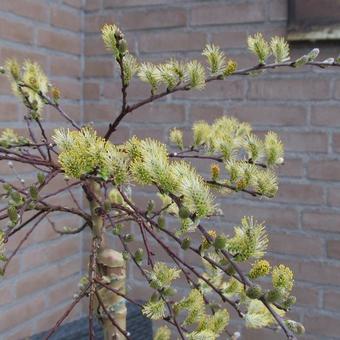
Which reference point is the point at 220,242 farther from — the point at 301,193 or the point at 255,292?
the point at 301,193

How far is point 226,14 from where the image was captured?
190 centimetres

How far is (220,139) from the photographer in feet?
3.33

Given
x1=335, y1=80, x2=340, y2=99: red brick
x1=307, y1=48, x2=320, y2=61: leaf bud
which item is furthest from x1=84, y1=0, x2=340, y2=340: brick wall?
x1=307, y1=48, x2=320, y2=61: leaf bud

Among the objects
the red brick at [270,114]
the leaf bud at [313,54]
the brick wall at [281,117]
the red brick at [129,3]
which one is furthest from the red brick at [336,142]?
the leaf bud at [313,54]

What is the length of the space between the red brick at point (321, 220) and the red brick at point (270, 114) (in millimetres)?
315

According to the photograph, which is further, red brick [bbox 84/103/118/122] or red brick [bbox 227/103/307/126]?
red brick [bbox 84/103/118/122]

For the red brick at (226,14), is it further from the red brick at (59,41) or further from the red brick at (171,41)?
the red brick at (59,41)

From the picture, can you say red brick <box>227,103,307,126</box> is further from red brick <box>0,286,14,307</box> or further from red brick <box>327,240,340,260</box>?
red brick <box>0,286,14,307</box>

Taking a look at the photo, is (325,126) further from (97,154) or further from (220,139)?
(97,154)

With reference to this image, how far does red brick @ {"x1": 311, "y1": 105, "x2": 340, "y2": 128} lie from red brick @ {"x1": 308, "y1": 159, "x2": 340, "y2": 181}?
126 millimetres

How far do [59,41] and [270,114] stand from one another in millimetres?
845

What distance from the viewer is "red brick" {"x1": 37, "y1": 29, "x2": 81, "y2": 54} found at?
76.3 inches

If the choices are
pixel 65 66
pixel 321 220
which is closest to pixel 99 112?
pixel 65 66

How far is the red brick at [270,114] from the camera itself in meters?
1.82
